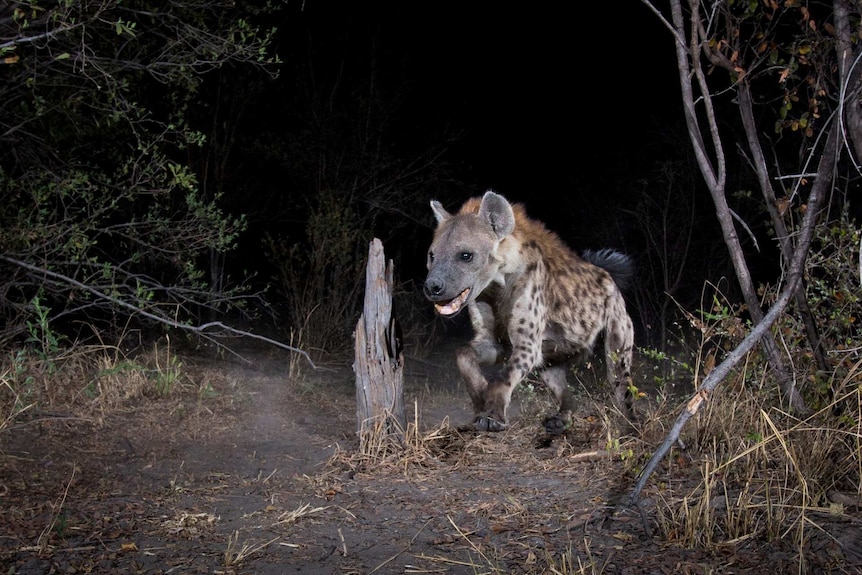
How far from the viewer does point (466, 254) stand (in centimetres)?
434

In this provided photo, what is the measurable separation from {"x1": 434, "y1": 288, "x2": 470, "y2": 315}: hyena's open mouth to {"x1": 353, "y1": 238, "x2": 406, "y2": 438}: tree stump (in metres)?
0.24

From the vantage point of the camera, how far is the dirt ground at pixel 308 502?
109 inches

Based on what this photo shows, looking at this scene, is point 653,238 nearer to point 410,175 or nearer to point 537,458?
point 410,175

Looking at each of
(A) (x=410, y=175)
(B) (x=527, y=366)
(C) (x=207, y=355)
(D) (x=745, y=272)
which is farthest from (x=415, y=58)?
(D) (x=745, y=272)

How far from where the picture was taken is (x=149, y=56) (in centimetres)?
539

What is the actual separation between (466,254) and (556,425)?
3.13ft

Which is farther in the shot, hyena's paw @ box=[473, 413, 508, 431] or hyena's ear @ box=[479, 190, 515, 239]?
hyena's ear @ box=[479, 190, 515, 239]

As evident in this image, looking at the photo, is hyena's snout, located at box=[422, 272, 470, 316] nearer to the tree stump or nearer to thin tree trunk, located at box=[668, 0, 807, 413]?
the tree stump

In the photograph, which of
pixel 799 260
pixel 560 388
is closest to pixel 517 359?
pixel 560 388

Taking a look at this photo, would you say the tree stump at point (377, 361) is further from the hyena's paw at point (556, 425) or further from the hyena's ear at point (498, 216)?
→ the hyena's paw at point (556, 425)

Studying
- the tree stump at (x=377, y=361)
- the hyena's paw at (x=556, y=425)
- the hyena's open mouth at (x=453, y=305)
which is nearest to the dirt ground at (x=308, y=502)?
the hyena's paw at (x=556, y=425)

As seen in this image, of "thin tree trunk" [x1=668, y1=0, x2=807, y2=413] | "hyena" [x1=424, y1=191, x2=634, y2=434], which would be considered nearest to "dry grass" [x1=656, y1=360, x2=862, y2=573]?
"thin tree trunk" [x1=668, y1=0, x2=807, y2=413]

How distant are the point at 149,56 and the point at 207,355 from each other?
2528 millimetres

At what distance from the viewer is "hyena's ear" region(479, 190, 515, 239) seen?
14.7 ft
